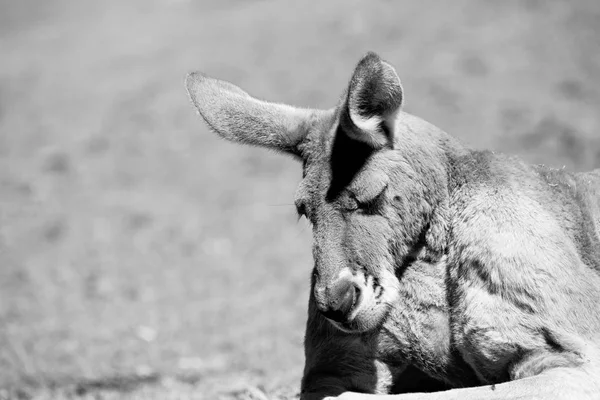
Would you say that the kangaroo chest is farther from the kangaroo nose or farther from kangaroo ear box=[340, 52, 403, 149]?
kangaroo ear box=[340, 52, 403, 149]

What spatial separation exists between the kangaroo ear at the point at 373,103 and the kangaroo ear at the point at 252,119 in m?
0.43

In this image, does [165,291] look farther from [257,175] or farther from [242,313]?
[257,175]

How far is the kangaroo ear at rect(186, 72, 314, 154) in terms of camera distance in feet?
14.2

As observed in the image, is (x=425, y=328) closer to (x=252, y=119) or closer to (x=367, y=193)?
Answer: (x=367, y=193)

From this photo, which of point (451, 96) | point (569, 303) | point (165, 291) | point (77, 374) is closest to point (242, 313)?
point (165, 291)

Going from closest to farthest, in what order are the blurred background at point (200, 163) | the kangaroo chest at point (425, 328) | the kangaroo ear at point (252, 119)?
1. the kangaroo chest at point (425, 328)
2. the kangaroo ear at point (252, 119)
3. the blurred background at point (200, 163)

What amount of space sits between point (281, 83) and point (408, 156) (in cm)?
1078

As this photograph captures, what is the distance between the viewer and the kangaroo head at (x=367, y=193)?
3807mm

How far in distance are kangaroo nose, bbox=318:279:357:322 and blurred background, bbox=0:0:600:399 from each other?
266cm

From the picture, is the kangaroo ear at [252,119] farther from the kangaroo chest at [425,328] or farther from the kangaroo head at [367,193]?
the kangaroo chest at [425,328]

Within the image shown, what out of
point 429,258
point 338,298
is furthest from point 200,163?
point 338,298

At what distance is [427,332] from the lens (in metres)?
4.04

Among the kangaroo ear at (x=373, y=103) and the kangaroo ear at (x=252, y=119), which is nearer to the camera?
the kangaroo ear at (x=373, y=103)

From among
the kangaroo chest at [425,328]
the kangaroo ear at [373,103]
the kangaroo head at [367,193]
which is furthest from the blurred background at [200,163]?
the kangaroo ear at [373,103]
